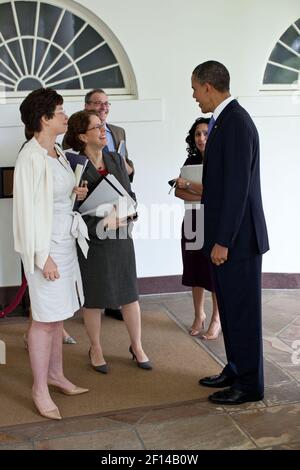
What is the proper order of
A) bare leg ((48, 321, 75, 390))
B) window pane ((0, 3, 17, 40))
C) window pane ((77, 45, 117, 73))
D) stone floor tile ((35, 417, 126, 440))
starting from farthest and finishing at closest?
window pane ((77, 45, 117, 73)) < window pane ((0, 3, 17, 40)) < bare leg ((48, 321, 75, 390)) < stone floor tile ((35, 417, 126, 440))

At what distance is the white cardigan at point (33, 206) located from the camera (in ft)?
9.38

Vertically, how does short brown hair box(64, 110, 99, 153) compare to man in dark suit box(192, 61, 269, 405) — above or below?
above

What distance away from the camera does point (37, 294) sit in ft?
9.91

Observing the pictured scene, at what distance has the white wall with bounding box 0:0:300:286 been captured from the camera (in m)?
5.12

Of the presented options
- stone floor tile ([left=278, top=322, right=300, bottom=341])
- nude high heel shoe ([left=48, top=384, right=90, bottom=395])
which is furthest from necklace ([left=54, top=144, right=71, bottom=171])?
stone floor tile ([left=278, top=322, right=300, bottom=341])

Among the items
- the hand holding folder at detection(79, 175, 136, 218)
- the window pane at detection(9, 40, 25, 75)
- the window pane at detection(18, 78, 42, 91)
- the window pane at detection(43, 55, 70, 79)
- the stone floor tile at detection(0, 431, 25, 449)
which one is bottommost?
the stone floor tile at detection(0, 431, 25, 449)

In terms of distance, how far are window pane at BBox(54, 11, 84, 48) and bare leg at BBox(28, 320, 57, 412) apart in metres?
2.92

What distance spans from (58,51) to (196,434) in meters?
3.50

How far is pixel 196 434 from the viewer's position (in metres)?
2.95

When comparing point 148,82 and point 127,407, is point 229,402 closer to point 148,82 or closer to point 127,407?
point 127,407

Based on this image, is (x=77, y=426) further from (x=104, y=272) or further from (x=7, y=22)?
(x=7, y=22)

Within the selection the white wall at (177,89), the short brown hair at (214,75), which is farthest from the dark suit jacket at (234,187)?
the white wall at (177,89)

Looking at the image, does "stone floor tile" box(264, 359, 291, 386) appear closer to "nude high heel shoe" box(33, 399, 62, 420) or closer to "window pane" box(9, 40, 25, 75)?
"nude high heel shoe" box(33, 399, 62, 420)
